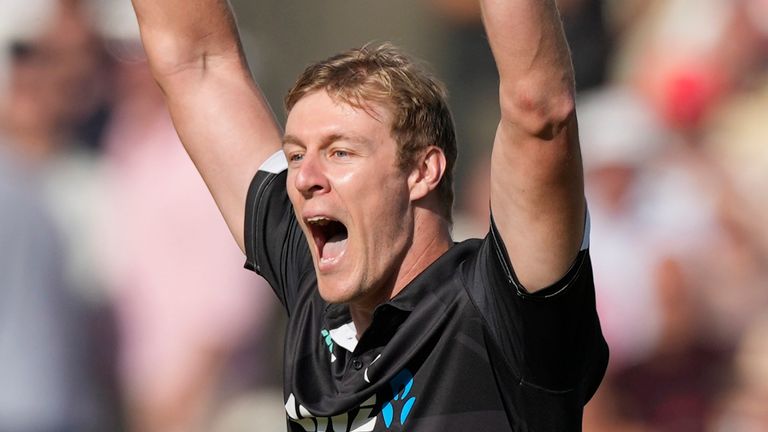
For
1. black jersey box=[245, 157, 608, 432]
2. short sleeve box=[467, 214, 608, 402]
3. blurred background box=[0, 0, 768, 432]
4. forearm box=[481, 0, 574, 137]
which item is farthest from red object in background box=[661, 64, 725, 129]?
forearm box=[481, 0, 574, 137]

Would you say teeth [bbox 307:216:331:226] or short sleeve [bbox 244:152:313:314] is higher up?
teeth [bbox 307:216:331:226]

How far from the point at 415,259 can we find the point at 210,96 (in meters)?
0.66

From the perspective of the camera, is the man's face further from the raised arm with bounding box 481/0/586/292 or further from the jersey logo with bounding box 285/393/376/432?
the raised arm with bounding box 481/0/586/292

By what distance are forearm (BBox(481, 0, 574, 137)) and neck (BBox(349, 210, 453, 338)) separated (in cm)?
49

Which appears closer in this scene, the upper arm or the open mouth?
the open mouth

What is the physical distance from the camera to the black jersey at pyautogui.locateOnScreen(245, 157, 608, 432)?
2.24 meters

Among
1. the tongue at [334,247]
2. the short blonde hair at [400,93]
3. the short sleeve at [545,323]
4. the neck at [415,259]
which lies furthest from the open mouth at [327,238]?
the short sleeve at [545,323]

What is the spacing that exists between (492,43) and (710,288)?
300 cm

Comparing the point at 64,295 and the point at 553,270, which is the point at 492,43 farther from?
the point at 64,295

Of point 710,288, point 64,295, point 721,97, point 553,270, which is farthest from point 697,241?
point 553,270

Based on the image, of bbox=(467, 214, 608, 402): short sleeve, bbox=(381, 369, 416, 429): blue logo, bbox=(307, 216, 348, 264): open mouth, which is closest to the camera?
bbox=(467, 214, 608, 402): short sleeve

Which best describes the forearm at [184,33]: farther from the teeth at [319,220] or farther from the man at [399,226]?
the teeth at [319,220]

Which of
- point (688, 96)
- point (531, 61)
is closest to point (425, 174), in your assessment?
point (531, 61)

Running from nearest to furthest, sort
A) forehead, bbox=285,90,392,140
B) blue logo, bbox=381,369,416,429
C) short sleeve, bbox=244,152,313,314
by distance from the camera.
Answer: blue logo, bbox=381,369,416,429, forehead, bbox=285,90,392,140, short sleeve, bbox=244,152,313,314
